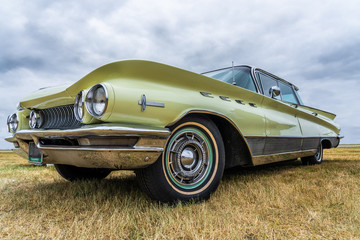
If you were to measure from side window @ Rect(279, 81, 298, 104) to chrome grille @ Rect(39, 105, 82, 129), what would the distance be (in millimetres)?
3400

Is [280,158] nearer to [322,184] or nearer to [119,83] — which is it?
[322,184]

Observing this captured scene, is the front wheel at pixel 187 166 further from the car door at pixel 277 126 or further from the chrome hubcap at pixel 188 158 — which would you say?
the car door at pixel 277 126

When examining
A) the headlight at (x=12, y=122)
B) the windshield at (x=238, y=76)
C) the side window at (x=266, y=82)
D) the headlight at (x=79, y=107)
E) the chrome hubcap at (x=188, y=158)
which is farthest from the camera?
the side window at (x=266, y=82)

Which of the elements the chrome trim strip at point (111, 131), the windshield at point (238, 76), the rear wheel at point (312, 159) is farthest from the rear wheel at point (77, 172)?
the rear wheel at point (312, 159)

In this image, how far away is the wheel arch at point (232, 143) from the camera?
2508mm

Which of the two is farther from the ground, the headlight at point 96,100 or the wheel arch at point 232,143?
the headlight at point 96,100

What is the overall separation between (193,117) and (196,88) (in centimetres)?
28

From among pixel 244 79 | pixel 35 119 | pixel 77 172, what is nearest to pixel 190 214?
pixel 35 119

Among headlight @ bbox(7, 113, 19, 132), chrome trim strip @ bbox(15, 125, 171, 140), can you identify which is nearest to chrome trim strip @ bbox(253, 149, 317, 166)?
chrome trim strip @ bbox(15, 125, 171, 140)

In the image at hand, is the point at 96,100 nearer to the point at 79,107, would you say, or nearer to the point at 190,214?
the point at 79,107

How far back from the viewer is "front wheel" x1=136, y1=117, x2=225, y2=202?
1.89m

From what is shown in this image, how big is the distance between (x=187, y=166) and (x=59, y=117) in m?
1.25

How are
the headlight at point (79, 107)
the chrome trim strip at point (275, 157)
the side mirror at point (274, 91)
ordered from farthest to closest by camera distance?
the side mirror at point (274, 91)
the chrome trim strip at point (275, 157)
the headlight at point (79, 107)

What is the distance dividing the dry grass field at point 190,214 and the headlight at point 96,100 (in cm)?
71
